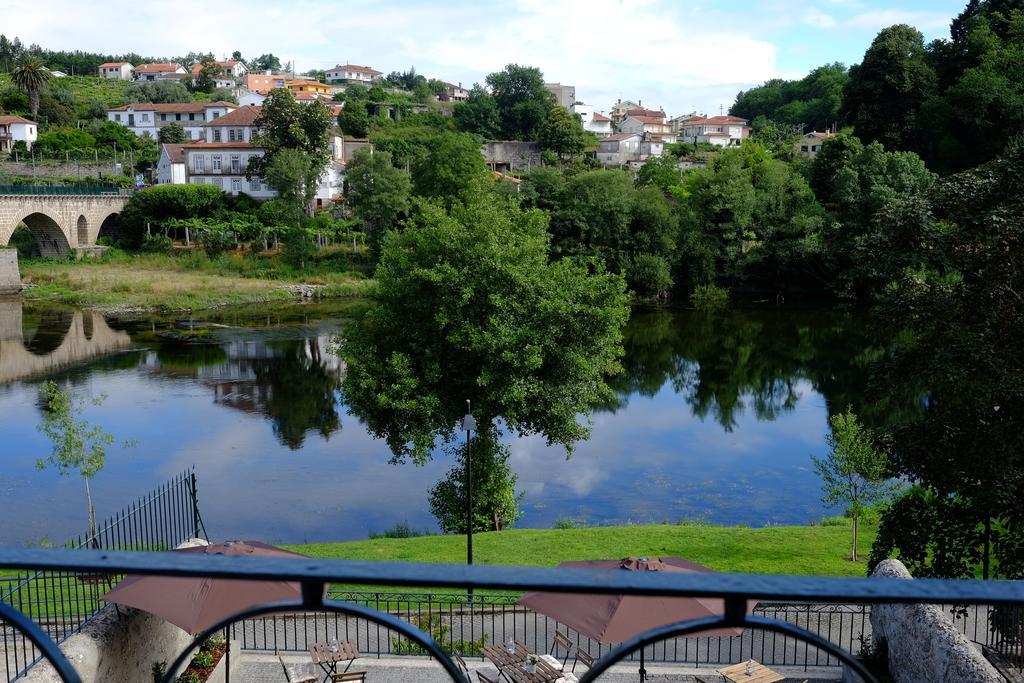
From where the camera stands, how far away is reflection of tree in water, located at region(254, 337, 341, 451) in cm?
2895

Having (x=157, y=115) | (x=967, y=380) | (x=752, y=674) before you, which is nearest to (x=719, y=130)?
(x=157, y=115)

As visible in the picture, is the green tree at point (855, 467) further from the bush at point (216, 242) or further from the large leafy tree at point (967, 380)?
the bush at point (216, 242)

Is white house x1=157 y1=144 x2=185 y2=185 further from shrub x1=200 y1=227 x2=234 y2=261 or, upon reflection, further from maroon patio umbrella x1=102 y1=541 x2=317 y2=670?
maroon patio umbrella x1=102 y1=541 x2=317 y2=670

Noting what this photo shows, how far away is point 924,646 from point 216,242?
192 feet

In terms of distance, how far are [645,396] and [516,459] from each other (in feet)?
28.6

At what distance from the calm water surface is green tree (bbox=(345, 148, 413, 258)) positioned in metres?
14.4

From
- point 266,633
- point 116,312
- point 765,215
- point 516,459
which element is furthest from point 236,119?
point 266,633

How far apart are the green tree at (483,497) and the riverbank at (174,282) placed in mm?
29829

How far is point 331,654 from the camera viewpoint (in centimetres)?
1129

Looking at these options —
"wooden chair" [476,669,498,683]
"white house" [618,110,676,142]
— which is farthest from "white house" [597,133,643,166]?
"wooden chair" [476,669,498,683]

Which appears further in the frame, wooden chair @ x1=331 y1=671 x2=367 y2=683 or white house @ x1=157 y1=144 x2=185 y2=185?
white house @ x1=157 y1=144 x2=185 y2=185

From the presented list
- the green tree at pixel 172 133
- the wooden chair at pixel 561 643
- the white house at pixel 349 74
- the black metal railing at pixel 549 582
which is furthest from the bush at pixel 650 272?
the white house at pixel 349 74

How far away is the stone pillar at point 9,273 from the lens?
55.9 m

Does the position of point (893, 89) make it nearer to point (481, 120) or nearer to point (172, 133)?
point (481, 120)
